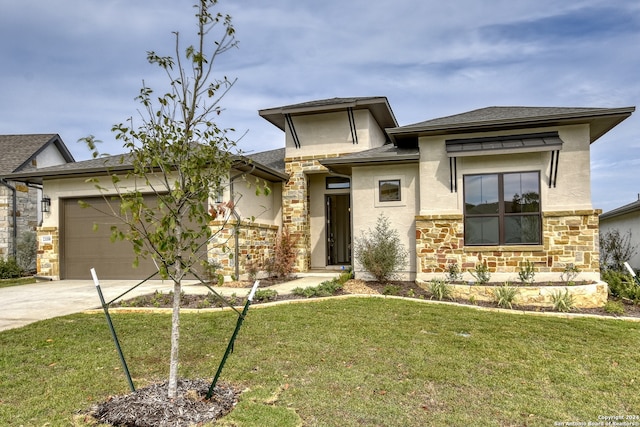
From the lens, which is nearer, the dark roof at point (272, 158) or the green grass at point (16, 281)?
the green grass at point (16, 281)

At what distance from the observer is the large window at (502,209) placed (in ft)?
30.6

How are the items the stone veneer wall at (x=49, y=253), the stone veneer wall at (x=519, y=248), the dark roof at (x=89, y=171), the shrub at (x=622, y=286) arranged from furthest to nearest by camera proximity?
the stone veneer wall at (x=49, y=253), the dark roof at (x=89, y=171), the stone veneer wall at (x=519, y=248), the shrub at (x=622, y=286)

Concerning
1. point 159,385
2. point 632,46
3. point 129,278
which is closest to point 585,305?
point 632,46

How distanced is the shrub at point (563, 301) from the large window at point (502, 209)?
69.6 inches

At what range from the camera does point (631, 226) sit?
13766 millimetres

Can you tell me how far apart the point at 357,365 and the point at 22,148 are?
18.5 meters

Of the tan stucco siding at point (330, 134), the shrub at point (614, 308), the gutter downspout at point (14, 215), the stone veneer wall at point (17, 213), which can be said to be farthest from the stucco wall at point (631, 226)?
the stone veneer wall at point (17, 213)

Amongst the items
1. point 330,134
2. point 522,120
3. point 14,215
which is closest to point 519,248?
point 522,120

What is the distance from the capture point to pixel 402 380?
403 cm

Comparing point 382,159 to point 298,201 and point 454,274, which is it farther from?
point 298,201

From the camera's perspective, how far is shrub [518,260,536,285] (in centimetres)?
886

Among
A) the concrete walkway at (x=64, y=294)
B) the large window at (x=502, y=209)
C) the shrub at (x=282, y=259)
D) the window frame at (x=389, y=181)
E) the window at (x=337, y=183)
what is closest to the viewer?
the concrete walkway at (x=64, y=294)

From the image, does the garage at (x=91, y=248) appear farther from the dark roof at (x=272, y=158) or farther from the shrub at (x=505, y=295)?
the shrub at (x=505, y=295)

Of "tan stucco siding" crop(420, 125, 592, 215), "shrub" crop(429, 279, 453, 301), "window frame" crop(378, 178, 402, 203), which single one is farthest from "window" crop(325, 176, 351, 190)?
"shrub" crop(429, 279, 453, 301)
